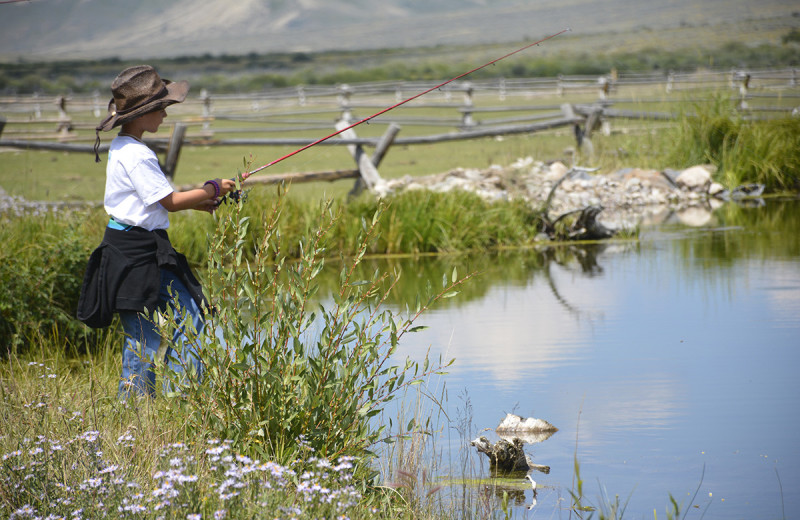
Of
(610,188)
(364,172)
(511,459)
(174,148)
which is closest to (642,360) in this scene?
(511,459)

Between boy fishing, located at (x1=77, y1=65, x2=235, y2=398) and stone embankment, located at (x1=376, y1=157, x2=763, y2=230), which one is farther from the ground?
boy fishing, located at (x1=77, y1=65, x2=235, y2=398)

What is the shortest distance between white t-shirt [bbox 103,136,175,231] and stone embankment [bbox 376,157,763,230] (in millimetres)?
7851

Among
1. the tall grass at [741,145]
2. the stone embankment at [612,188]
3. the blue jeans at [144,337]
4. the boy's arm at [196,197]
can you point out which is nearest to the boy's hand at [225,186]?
the boy's arm at [196,197]

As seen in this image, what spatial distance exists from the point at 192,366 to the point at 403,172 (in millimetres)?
14568

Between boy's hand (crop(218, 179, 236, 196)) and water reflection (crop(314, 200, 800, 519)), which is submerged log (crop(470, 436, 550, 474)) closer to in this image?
water reflection (crop(314, 200, 800, 519))

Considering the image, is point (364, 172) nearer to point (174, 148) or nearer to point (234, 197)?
point (174, 148)

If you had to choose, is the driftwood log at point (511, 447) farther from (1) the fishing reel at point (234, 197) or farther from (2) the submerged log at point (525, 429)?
(1) the fishing reel at point (234, 197)

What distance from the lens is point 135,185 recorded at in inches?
153

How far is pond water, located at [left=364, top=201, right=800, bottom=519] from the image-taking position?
381cm

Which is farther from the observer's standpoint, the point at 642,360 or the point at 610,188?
the point at 610,188

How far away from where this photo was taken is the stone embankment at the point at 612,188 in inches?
497

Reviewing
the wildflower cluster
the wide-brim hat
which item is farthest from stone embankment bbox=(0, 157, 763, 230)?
the wildflower cluster

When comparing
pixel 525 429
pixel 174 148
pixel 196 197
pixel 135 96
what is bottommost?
pixel 525 429

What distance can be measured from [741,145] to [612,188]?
214cm
